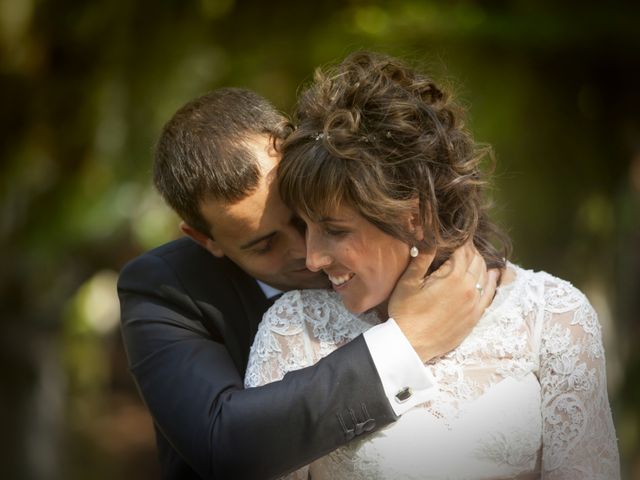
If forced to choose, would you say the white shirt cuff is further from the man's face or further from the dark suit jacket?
the man's face

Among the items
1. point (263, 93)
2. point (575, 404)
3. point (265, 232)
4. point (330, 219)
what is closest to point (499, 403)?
point (575, 404)

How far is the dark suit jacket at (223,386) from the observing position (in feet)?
8.07

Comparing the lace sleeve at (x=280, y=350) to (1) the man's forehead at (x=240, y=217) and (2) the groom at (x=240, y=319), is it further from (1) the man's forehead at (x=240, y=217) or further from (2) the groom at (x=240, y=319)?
(1) the man's forehead at (x=240, y=217)

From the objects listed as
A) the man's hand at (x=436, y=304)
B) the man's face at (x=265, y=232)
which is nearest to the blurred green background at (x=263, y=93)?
the man's face at (x=265, y=232)

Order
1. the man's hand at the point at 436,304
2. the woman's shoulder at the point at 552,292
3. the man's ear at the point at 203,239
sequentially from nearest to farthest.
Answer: the man's hand at the point at 436,304 → the woman's shoulder at the point at 552,292 → the man's ear at the point at 203,239

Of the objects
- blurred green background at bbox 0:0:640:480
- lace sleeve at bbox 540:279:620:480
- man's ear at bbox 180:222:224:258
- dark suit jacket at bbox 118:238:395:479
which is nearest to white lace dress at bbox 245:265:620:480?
lace sleeve at bbox 540:279:620:480

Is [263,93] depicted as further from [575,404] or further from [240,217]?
[575,404]

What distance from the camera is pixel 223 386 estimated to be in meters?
2.56

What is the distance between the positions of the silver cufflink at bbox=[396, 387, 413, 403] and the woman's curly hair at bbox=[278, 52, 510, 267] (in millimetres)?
378

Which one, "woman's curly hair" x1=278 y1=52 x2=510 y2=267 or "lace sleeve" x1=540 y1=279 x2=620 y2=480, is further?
"lace sleeve" x1=540 y1=279 x2=620 y2=480

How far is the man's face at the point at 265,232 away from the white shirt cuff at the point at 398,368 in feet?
1.23

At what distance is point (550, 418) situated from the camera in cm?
261

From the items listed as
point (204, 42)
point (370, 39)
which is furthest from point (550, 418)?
point (204, 42)

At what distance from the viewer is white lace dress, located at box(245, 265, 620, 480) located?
258cm
